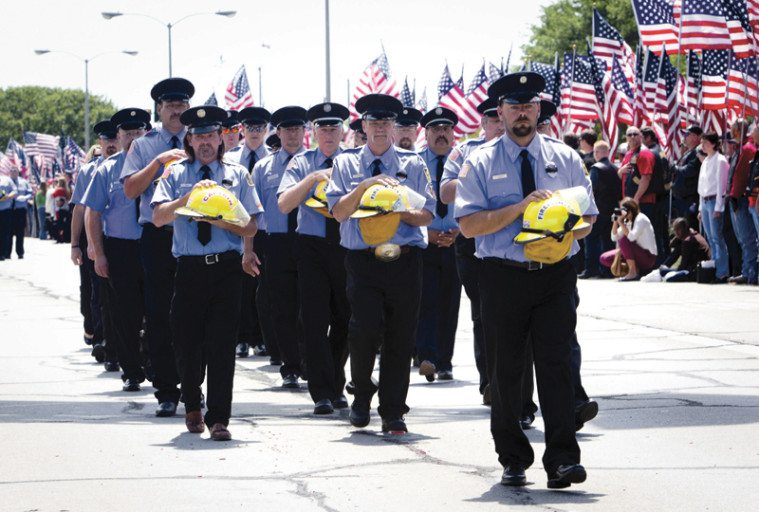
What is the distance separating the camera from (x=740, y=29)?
22.7 m

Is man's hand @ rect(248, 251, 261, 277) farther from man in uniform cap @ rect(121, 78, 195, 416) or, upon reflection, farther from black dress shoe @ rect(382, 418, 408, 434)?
black dress shoe @ rect(382, 418, 408, 434)

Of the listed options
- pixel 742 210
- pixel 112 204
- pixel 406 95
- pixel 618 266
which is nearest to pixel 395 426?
pixel 112 204

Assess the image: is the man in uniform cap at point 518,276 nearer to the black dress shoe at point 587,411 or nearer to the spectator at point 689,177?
the black dress shoe at point 587,411

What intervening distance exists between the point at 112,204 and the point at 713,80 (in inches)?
592

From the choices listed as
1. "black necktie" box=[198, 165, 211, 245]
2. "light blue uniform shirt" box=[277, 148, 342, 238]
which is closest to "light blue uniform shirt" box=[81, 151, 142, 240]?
"light blue uniform shirt" box=[277, 148, 342, 238]

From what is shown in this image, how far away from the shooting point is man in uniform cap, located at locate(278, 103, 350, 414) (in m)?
10.7

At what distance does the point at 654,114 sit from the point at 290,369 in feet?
54.1

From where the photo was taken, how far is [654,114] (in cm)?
2727

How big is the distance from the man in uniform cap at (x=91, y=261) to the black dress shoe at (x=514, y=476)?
239 inches

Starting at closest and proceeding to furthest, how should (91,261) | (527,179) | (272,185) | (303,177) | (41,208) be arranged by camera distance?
1. (527,179)
2. (303,177)
3. (272,185)
4. (91,261)
5. (41,208)

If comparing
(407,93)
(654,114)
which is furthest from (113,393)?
(407,93)

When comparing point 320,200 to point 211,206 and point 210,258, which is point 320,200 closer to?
point 210,258

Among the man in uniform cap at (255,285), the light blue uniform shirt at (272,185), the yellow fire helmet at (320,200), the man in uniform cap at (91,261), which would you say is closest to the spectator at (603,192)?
the man in uniform cap at (255,285)

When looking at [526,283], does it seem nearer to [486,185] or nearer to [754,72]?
[486,185]
